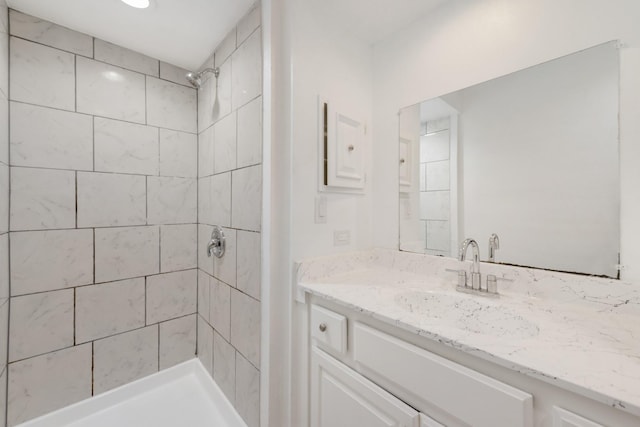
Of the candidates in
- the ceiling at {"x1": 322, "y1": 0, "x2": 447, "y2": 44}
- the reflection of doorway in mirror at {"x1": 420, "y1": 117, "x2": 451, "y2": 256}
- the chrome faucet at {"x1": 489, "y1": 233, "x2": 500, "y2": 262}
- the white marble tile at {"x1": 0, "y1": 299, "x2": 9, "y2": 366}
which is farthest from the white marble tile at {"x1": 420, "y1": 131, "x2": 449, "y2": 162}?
the white marble tile at {"x1": 0, "y1": 299, "x2": 9, "y2": 366}

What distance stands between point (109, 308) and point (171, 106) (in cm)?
138

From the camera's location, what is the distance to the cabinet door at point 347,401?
A: 0.81 m

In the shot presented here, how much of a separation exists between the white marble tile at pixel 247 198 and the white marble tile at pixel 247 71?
39cm

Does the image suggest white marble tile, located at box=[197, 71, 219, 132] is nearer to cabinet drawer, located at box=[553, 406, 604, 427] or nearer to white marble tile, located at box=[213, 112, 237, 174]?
white marble tile, located at box=[213, 112, 237, 174]

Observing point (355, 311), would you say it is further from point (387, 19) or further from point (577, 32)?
point (387, 19)

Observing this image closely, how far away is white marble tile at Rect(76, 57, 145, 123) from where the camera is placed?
1494 mm

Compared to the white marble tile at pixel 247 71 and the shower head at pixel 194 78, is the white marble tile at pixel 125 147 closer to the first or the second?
the shower head at pixel 194 78

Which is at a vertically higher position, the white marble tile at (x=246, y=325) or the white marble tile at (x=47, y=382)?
the white marble tile at (x=246, y=325)

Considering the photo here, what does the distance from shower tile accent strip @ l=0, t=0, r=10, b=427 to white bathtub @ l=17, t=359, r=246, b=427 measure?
30cm

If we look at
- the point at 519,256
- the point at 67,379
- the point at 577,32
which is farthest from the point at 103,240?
the point at 577,32

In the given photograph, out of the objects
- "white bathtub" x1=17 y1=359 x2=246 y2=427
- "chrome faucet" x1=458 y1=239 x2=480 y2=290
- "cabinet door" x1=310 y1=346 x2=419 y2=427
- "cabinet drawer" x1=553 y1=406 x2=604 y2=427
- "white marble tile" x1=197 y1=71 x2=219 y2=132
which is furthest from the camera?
"white marble tile" x1=197 y1=71 x2=219 y2=132

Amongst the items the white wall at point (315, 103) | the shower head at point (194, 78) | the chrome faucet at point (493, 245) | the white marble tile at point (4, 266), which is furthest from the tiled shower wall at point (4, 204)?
the chrome faucet at point (493, 245)

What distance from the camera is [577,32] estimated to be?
93cm

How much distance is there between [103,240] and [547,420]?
2096 millimetres
